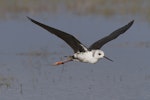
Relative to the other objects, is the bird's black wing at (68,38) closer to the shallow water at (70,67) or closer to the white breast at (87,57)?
the white breast at (87,57)

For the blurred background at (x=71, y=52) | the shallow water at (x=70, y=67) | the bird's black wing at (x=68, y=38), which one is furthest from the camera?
the blurred background at (x=71, y=52)

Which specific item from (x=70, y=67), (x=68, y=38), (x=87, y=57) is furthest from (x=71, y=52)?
(x=68, y=38)

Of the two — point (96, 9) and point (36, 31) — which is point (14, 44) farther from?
point (96, 9)

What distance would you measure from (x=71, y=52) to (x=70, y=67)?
1758 mm

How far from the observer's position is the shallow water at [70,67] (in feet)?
39.1

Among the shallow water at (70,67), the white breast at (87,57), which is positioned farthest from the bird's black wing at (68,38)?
the shallow water at (70,67)

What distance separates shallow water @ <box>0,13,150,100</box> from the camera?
11914 millimetres

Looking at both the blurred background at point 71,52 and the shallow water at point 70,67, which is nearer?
the shallow water at point 70,67

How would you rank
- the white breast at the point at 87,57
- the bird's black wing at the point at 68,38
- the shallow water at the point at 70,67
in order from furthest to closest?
the shallow water at the point at 70,67 → the white breast at the point at 87,57 → the bird's black wing at the point at 68,38

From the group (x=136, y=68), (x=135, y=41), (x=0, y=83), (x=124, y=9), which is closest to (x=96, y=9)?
(x=124, y=9)

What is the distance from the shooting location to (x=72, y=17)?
67.3 feet

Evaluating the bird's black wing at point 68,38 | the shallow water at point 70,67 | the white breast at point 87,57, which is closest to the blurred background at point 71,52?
the shallow water at point 70,67

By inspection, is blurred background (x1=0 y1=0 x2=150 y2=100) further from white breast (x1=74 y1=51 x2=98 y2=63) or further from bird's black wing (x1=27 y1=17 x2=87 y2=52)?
bird's black wing (x1=27 y1=17 x2=87 y2=52)

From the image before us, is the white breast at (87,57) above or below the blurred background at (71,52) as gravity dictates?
below
